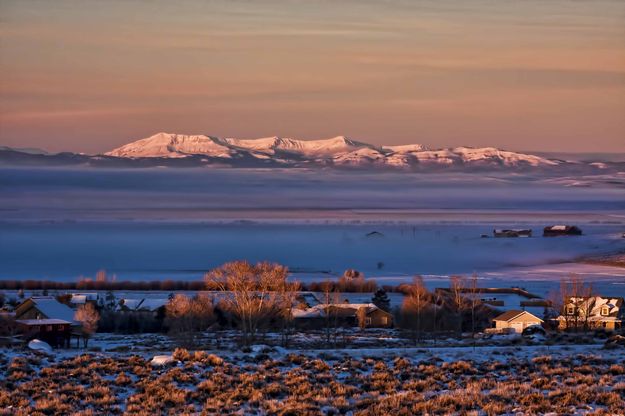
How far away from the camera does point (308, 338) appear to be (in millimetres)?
34281

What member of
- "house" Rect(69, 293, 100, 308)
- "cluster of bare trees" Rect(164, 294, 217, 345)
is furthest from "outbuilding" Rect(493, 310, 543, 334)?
"house" Rect(69, 293, 100, 308)

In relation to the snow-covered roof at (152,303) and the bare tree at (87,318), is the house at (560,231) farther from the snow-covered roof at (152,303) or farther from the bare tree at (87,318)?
the bare tree at (87,318)

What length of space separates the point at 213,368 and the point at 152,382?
67.6 inches

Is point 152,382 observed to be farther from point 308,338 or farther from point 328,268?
point 328,268

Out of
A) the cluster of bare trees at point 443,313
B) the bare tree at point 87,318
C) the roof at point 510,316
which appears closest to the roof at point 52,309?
the bare tree at point 87,318

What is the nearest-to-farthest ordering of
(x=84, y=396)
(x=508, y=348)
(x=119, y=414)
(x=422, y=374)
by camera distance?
1. (x=119, y=414)
2. (x=84, y=396)
3. (x=422, y=374)
4. (x=508, y=348)

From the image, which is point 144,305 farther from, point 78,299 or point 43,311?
point 43,311

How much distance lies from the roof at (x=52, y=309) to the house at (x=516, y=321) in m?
17.4

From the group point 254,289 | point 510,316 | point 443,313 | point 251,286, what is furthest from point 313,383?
point 443,313

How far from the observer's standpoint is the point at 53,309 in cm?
4091

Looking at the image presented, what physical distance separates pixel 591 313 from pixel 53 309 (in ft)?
73.6

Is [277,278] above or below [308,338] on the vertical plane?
above

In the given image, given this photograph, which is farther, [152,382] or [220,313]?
[220,313]

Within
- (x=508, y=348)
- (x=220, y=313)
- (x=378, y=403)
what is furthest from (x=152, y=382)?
(x=220, y=313)
